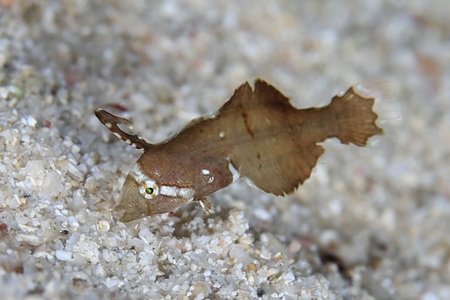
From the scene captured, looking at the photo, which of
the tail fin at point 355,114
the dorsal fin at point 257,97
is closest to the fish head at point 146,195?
A: the dorsal fin at point 257,97

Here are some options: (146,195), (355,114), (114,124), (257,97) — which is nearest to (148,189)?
(146,195)

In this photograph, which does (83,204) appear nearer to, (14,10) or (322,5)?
(14,10)

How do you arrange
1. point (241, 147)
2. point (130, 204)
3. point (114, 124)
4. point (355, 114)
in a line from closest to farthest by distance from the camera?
point (114, 124)
point (130, 204)
point (241, 147)
point (355, 114)

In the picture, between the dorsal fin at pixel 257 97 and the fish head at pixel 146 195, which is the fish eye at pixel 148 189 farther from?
the dorsal fin at pixel 257 97

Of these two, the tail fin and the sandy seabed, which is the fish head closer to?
the sandy seabed

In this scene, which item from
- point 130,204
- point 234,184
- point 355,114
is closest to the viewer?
point 130,204

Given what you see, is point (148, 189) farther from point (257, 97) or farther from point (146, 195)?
point (257, 97)

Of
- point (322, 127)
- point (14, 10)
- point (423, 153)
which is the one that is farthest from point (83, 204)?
point (423, 153)
